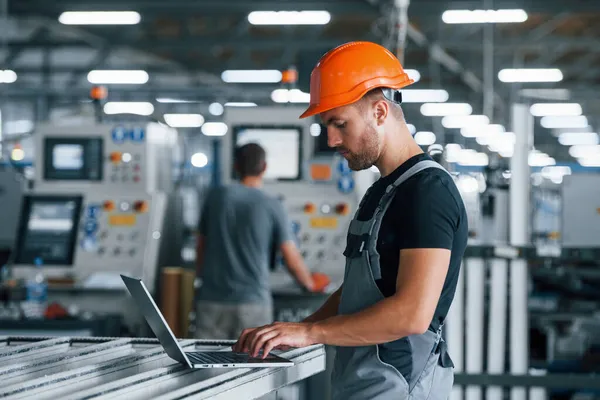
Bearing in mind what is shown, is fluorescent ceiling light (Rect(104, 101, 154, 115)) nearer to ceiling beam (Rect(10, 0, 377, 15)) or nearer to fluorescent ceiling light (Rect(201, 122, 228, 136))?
fluorescent ceiling light (Rect(201, 122, 228, 136))

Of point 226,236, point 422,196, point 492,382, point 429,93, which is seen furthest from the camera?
point 429,93

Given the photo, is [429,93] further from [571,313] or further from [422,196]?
[422,196]

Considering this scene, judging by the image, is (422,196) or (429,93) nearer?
(422,196)

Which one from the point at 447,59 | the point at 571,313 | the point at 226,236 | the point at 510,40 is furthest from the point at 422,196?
the point at 447,59

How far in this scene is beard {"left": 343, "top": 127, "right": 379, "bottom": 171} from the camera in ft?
7.20

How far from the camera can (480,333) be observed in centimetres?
440

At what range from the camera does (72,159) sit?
20.3 ft

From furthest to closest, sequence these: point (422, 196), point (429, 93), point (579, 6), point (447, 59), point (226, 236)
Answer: point (429, 93) → point (447, 59) → point (579, 6) → point (226, 236) → point (422, 196)

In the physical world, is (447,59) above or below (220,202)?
above

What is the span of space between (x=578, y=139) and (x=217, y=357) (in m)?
23.5

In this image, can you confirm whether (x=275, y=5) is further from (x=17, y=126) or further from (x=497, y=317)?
(x=17, y=126)

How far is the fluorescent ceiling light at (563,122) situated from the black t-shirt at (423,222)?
64.0ft

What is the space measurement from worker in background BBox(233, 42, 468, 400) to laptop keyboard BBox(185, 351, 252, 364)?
4 centimetres

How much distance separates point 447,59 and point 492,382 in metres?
11.0
